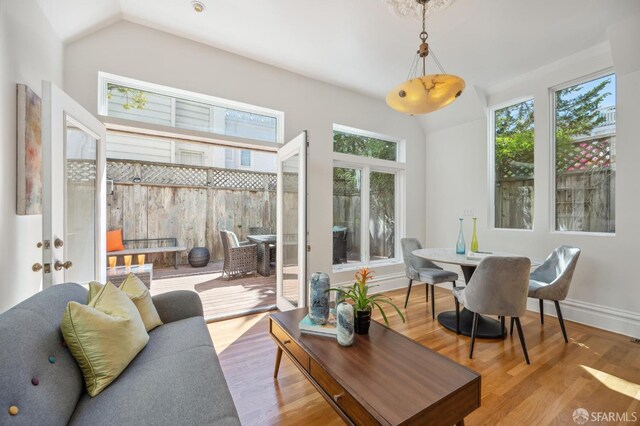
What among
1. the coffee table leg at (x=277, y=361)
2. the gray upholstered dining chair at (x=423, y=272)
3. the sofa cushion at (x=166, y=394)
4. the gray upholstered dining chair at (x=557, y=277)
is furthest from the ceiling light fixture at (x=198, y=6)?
the gray upholstered dining chair at (x=557, y=277)

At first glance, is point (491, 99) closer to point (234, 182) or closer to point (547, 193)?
point (547, 193)

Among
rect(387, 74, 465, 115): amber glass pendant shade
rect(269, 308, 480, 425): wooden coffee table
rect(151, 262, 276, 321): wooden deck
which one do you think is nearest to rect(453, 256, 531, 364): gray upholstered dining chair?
rect(269, 308, 480, 425): wooden coffee table

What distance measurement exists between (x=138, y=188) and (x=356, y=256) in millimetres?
4798

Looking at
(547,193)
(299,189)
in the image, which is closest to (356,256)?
(299,189)

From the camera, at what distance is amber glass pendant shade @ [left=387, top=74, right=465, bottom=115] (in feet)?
5.93

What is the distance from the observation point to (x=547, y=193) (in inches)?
127

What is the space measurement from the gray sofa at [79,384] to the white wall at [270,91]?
217 centimetres

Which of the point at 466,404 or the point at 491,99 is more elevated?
the point at 491,99

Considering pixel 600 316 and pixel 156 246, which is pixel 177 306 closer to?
→ pixel 600 316

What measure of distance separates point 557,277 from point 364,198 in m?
2.41

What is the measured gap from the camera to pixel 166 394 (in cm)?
112

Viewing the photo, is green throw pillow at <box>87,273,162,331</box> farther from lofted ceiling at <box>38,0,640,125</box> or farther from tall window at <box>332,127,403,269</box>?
tall window at <box>332,127,403,269</box>

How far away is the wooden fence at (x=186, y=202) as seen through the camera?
18.3 feet

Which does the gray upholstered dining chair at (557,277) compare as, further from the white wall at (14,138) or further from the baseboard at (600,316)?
the white wall at (14,138)
